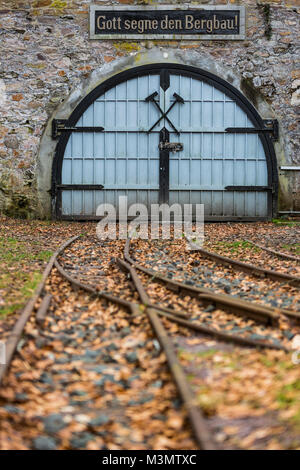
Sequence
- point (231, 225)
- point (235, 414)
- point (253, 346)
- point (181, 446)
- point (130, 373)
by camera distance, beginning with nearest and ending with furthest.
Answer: point (181, 446)
point (235, 414)
point (130, 373)
point (253, 346)
point (231, 225)

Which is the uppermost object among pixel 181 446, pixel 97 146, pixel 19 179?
pixel 97 146

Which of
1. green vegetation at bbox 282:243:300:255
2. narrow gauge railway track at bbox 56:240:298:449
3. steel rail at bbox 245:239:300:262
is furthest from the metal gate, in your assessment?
narrow gauge railway track at bbox 56:240:298:449

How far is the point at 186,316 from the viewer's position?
4.59 meters

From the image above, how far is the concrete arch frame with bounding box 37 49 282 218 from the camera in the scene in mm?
13188

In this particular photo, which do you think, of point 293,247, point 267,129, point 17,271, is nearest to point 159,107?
point 267,129

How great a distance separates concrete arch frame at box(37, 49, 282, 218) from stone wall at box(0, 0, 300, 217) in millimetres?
57

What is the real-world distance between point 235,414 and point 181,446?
1.36ft

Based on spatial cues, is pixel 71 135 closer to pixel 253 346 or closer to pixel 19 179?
pixel 19 179

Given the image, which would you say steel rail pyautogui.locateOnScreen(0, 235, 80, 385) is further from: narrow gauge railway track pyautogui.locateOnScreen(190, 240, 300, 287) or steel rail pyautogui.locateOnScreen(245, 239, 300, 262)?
steel rail pyautogui.locateOnScreen(245, 239, 300, 262)

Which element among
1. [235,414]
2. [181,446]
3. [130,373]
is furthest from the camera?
[130,373]

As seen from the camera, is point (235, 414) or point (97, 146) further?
point (97, 146)

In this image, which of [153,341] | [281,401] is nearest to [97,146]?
[153,341]

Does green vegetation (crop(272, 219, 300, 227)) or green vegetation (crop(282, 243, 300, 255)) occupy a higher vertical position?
green vegetation (crop(272, 219, 300, 227))

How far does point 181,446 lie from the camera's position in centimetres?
256
